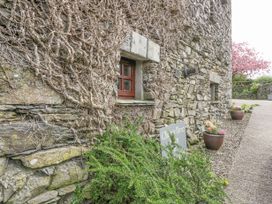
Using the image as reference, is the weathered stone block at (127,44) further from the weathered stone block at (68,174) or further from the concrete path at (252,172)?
the concrete path at (252,172)

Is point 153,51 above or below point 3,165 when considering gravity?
above

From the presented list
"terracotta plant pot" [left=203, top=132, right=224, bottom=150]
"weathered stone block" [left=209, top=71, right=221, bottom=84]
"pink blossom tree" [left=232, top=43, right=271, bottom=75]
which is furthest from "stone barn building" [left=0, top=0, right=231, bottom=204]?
"pink blossom tree" [left=232, top=43, right=271, bottom=75]

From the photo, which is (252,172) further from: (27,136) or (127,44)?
(27,136)

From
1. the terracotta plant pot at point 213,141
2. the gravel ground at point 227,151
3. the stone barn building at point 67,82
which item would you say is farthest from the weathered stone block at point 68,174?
the terracotta plant pot at point 213,141

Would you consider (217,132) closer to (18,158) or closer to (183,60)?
(183,60)

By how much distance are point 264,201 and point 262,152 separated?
2.06m

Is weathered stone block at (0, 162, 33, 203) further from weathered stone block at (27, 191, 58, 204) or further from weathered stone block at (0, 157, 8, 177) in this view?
weathered stone block at (27, 191, 58, 204)

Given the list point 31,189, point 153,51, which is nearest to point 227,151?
point 153,51

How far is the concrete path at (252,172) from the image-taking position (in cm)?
246

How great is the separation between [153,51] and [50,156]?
77.1 inches

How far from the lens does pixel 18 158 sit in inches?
57.1

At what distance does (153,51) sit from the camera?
2.88 m

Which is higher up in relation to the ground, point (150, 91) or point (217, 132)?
point (150, 91)

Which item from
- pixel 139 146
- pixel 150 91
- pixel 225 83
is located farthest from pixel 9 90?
pixel 225 83
